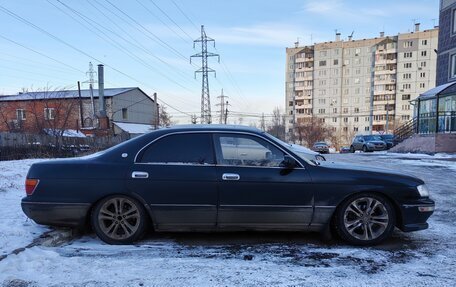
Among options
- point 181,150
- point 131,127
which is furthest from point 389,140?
point 181,150

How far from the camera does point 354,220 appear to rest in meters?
4.33

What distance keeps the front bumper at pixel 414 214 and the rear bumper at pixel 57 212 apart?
158 inches

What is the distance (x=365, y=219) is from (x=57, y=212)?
3906 mm

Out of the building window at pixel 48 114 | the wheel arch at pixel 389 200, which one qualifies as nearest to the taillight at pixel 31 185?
the wheel arch at pixel 389 200

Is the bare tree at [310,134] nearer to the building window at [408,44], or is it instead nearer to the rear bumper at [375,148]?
the rear bumper at [375,148]

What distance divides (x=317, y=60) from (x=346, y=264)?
9380cm

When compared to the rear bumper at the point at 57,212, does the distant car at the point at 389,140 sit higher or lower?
lower

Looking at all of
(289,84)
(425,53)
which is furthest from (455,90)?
(289,84)

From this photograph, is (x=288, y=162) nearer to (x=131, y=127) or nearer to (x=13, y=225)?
(x=13, y=225)

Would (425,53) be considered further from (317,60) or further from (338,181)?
(338,181)

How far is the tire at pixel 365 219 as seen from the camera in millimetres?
4312

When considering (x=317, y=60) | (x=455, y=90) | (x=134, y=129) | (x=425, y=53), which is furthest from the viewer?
(x=317, y=60)

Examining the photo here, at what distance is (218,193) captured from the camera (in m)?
4.25

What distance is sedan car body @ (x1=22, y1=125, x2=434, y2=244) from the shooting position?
14.0 feet
